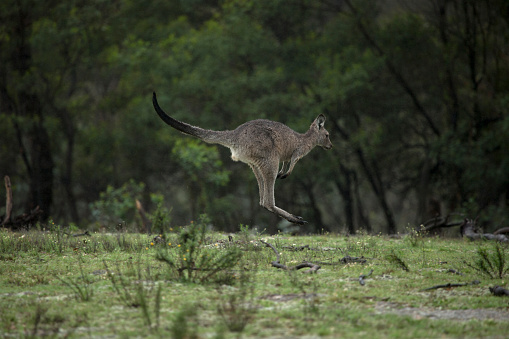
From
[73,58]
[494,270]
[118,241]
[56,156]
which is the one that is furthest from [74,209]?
[494,270]

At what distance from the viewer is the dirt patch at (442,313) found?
19.7 ft

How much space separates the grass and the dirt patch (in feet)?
0.03

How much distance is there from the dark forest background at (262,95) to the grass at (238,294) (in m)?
10.8

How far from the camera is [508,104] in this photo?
1867cm

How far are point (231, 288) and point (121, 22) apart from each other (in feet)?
66.4

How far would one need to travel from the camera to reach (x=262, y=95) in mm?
22922

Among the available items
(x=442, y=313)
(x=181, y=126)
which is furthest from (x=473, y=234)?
(x=442, y=313)

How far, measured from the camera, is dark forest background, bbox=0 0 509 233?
2102 centimetres

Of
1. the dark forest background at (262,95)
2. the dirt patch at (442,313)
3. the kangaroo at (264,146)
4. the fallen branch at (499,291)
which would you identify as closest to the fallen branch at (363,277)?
the dirt patch at (442,313)

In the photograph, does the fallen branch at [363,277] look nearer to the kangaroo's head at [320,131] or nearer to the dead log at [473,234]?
the dead log at [473,234]

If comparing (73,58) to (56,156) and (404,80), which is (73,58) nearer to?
(56,156)

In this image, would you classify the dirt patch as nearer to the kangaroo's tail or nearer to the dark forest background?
the kangaroo's tail

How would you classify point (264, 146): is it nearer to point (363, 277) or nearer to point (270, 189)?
point (270, 189)

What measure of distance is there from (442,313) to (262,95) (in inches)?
683
